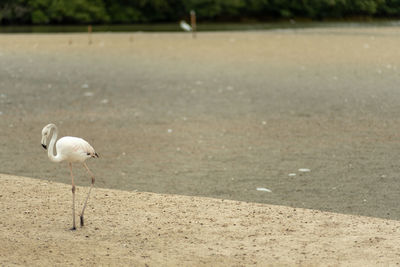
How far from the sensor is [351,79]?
54.5ft

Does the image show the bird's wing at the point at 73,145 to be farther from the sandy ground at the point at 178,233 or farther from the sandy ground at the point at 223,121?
the sandy ground at the point at 223,121

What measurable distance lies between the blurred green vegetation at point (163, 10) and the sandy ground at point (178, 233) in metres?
40.0

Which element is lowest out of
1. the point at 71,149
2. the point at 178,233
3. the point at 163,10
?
the point at 178,233

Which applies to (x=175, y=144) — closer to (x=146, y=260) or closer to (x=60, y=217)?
(x=60, y=217)

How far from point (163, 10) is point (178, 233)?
45.5m

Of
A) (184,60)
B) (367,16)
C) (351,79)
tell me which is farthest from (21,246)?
(367,16)

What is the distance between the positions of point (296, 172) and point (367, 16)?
123 ft

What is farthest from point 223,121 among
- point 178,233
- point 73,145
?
point 73,145

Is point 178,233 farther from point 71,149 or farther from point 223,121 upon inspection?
point 223,121

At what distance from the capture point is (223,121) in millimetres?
11977

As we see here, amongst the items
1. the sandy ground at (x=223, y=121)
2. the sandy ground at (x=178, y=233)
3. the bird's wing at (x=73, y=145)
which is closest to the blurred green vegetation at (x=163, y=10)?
the sandy ground at (x=223, y=121)

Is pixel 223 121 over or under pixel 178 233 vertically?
under

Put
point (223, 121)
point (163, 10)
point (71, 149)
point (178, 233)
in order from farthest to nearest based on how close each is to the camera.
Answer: point (163, 10) < point (223, 121) < point (178, 233) < point (71, 149)

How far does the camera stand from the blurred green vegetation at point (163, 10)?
47.0 m
